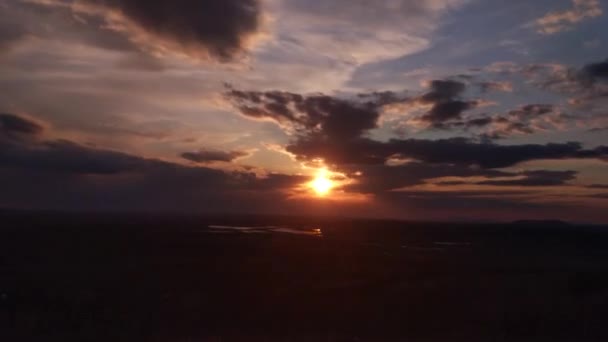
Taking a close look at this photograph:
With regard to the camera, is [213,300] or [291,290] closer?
[213,300]

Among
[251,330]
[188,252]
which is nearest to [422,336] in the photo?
[251,330]

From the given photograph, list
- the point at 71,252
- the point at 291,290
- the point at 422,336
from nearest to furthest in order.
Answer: the point at 422,336 < the point at 291,290 < the point at 71,252

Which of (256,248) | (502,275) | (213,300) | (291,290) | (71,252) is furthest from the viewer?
(256,248)

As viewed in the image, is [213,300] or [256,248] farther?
[256,248]

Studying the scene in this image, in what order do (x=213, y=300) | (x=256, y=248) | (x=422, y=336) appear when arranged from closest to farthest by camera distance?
1. (x=422, y=336)
2. (x=213, y=300)
3. (x=256, y=248)

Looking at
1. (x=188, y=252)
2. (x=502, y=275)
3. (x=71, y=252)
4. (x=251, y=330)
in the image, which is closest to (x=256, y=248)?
(x=188, y=252)

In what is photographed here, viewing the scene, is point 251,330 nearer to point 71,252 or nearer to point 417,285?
point 417,285

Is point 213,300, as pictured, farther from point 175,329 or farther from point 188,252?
point 188,252

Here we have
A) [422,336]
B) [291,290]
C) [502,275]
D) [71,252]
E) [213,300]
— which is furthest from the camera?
[71,252]

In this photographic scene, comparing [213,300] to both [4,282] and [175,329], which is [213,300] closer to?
[175,329]
